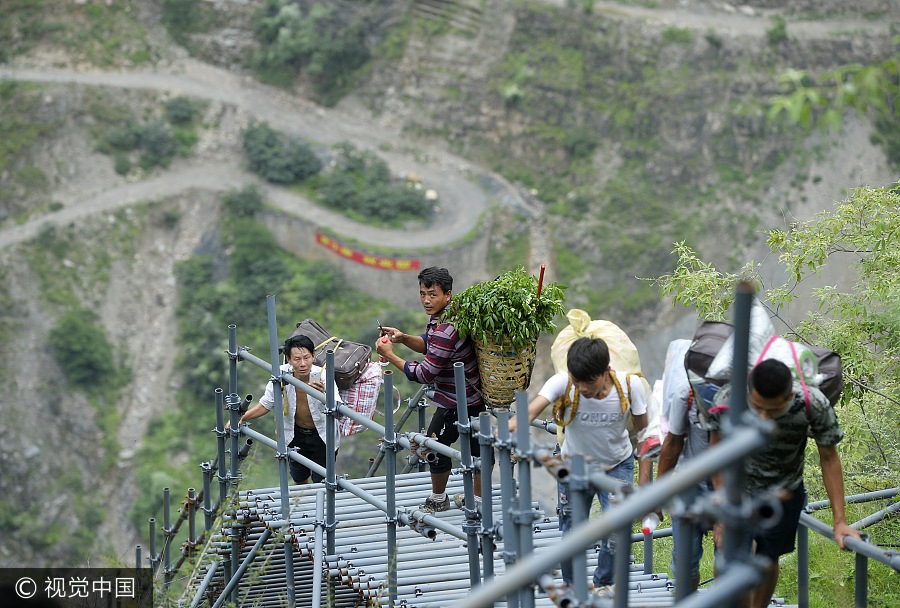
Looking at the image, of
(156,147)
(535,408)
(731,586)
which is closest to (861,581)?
(535,408)

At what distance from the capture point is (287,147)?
1538 inches

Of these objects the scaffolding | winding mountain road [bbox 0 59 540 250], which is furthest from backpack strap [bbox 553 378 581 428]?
winding mountain road [bbox 0 59 540 250]

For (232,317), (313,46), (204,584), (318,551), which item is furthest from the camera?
(313,46)

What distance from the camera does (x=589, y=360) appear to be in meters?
5.04

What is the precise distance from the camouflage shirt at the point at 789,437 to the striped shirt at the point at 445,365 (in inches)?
77.0

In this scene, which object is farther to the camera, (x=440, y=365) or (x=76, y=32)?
(x=76, y=32)

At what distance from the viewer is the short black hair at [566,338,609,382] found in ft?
16.5

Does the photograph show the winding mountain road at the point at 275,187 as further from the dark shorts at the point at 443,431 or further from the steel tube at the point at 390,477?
the steel tube at the point at 390,477

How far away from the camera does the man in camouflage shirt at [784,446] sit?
4262 mm

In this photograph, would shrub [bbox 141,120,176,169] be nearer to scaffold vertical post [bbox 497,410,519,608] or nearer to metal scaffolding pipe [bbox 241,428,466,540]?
metal scaffolding pipe [bbox 241,428,466,540]

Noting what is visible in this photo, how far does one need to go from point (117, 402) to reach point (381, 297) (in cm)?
955

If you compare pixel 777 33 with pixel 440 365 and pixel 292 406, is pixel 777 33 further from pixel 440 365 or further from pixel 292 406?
pixel 440 365

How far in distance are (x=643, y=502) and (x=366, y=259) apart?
32792mm

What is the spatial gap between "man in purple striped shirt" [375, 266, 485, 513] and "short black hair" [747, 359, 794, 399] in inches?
84.2
